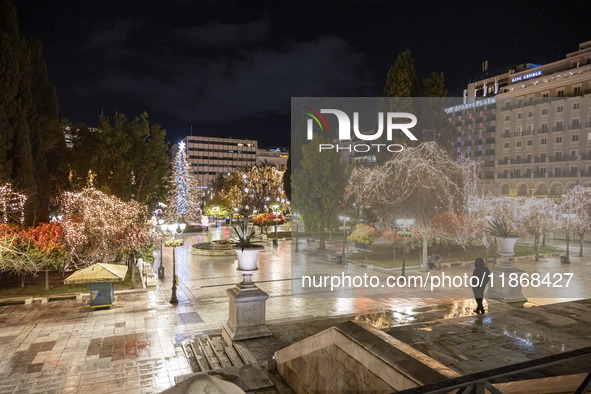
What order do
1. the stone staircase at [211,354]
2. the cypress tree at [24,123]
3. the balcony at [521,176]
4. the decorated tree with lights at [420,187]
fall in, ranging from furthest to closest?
the balcony at [521,176] < the decorated tree with lights at [420,187] < the cypress tree at [24,123] < the stone staircase at [211,354]

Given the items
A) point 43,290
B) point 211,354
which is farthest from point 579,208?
point 43,290

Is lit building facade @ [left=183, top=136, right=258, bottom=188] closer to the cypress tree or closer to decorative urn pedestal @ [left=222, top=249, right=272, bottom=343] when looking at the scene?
the cypress tree

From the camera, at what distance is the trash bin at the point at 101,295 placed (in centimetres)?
1442

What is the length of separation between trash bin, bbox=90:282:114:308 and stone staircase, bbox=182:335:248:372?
4.96 m

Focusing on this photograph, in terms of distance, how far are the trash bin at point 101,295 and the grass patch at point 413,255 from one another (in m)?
14.2

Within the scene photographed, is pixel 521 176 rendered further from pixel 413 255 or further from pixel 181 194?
pixel 181 194

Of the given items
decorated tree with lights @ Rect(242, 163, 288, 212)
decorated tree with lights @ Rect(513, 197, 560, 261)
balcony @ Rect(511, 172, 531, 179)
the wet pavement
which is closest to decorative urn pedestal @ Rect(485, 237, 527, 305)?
the wet pavement

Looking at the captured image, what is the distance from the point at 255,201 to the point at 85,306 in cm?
3730

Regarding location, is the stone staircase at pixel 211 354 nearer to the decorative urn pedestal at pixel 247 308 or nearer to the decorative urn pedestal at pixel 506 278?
the decorative urn pedestal at pixel 247 308

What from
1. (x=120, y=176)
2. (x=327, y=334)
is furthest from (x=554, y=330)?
(x=120, y=176)

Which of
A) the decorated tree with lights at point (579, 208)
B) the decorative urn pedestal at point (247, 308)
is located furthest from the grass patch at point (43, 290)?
the decorated tree with lights at point (579, 208)

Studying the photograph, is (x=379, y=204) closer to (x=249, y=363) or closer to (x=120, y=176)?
(x=120, y=176)

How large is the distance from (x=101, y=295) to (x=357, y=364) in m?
11.8

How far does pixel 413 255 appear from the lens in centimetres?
2734
